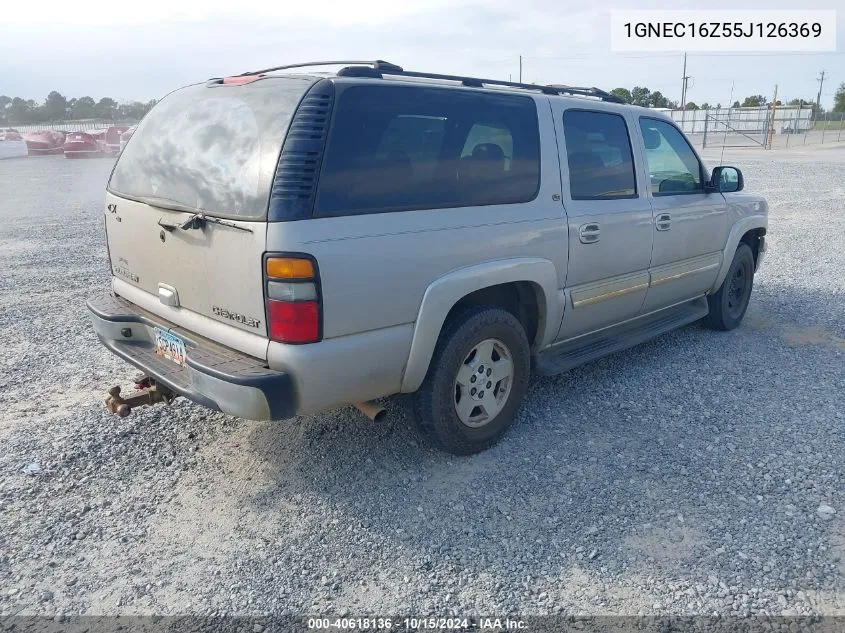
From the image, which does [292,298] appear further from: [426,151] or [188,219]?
[426,151]

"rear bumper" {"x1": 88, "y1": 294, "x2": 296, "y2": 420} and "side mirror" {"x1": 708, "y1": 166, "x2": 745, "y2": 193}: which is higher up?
"side mirror" {"x1": 708, "y1": 166, "x2": 745, "y2": 193}

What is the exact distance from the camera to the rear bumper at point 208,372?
2.85m

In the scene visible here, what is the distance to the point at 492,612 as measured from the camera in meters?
2.61

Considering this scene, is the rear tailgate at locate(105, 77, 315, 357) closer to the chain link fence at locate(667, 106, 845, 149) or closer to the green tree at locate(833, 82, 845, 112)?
the chain link fence at locate(667, 106, 845, 149)

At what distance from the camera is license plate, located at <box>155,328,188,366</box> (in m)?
3.28

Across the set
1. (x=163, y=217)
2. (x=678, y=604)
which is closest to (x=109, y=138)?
(x=163, y=217)

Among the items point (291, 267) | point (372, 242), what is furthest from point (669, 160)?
point (291, 267)

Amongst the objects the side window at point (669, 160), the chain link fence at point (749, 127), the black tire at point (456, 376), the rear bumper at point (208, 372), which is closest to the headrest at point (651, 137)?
the side window at point (669, 160)

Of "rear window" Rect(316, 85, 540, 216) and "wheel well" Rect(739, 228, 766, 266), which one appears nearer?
"rear window" Rect(316, 85, 540, 216)

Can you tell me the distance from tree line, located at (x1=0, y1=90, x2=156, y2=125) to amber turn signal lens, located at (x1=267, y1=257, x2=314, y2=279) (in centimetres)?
5238

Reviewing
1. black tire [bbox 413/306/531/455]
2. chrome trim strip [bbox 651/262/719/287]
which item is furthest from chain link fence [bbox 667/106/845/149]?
black tire [bbox 413/306/531/455]

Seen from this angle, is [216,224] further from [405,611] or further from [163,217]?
[405,611]

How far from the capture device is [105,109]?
5119 centimetres

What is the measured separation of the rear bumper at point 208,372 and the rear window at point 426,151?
2.49 feet
